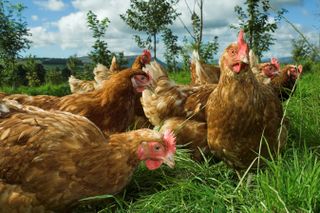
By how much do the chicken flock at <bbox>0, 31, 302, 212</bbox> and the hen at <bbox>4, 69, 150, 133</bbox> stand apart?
10mm

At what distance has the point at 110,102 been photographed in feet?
13.9

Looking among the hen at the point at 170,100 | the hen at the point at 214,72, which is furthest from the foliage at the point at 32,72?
the hen at the point at 170,100

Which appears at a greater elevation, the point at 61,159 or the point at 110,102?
the point at 110,102

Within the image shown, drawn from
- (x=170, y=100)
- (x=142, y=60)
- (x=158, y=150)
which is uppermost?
(x=142, y=60)

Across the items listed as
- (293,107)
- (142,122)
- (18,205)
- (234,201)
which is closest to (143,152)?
(234,201)

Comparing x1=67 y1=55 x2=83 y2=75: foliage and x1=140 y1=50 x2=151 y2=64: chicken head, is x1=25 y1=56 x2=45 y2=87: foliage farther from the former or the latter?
x1=140 y1=50 x2=151 y2=64: chicken head

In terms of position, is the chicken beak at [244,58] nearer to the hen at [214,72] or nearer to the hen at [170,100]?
the hen at [170,100]

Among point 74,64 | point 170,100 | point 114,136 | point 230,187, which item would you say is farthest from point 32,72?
point 230,187

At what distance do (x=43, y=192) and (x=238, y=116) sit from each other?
5.26ft

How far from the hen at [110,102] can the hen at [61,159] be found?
102 centimetres

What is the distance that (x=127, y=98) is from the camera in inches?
172

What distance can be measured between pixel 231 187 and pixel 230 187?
1.5 inches

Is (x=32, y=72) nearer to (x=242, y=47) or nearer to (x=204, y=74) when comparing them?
(x=204, y=74)

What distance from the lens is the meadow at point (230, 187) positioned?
2.36 m
